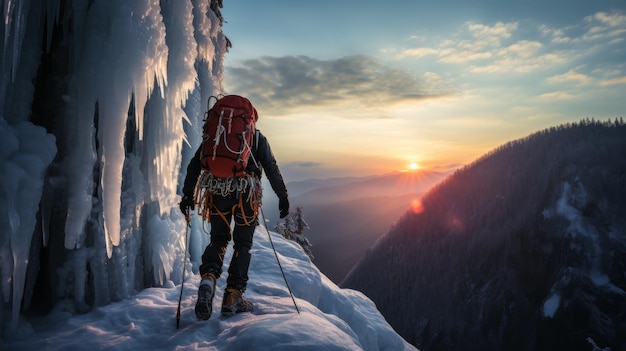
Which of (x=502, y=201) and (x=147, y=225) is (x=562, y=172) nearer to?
(x=502, y=201)

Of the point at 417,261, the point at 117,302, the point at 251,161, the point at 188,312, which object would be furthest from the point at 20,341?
the point at 417,261

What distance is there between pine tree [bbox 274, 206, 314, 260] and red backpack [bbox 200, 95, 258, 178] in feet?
58.4

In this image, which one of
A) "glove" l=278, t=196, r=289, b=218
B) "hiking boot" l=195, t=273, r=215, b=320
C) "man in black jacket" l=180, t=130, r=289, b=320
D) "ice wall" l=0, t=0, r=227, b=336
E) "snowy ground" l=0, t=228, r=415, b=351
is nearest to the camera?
"snowy ground" l=0, t=228, r=415, b=351

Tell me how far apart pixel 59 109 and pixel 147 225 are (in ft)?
6.94

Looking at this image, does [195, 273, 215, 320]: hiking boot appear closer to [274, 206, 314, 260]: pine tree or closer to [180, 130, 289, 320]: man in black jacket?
[180, 130, 289, 320]: man in black jacket

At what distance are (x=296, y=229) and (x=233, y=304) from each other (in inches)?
776

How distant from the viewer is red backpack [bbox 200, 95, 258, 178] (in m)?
3.95

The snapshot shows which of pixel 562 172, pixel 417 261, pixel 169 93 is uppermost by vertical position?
pixel 169 93

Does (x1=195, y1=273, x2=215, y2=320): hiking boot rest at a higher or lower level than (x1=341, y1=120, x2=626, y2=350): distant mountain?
higher

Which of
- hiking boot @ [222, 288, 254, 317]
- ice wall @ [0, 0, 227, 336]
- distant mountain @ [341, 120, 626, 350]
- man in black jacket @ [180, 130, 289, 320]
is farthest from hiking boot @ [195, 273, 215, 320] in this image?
distant mountain @ [341, 120, 626, 350]

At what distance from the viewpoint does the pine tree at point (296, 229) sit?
22234 millimetres

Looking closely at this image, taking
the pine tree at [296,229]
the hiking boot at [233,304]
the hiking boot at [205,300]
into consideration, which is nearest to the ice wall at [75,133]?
the hiking boot at [205,300]

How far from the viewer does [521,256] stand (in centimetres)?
8362

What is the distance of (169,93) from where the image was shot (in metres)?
5.63
